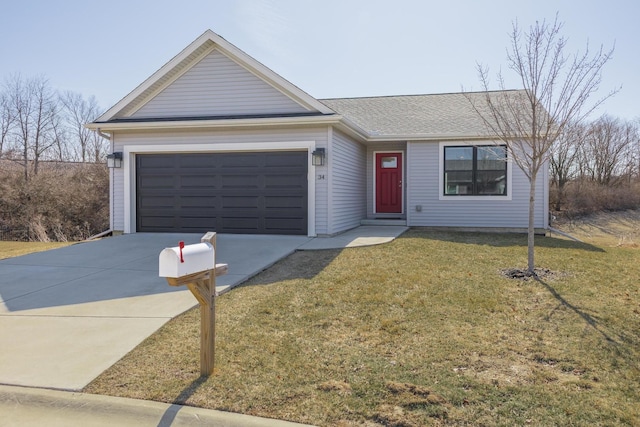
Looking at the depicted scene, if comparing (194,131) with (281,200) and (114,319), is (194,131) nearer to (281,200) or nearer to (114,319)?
(281,200)

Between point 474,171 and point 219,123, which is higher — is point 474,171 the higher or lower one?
the lower one

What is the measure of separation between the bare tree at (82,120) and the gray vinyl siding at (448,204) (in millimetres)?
23487

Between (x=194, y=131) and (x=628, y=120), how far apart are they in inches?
1094

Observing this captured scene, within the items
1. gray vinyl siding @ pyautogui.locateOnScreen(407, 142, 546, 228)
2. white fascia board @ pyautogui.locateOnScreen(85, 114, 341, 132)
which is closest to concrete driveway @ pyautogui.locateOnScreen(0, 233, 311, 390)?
white fascia board @ pyautogui.locateOnScreen(85, 114, 341, 132)

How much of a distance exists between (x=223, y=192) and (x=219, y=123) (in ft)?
5.51

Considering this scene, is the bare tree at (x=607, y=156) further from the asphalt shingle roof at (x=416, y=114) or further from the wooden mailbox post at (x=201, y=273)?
the wooden mailbox post at (x=201, y=273)

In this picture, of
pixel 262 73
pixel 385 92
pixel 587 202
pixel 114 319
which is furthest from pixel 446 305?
pixel 587 202

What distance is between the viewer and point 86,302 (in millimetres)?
5801

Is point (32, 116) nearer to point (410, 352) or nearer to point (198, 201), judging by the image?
point (198, 201)

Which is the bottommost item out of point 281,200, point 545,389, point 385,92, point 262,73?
point 545,389

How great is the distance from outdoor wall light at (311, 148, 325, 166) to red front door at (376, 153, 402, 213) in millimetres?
4342

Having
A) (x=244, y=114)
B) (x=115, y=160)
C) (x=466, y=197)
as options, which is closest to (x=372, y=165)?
(x=466, y=197)

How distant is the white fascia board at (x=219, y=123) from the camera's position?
1038 centimetres

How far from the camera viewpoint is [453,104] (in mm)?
15359
